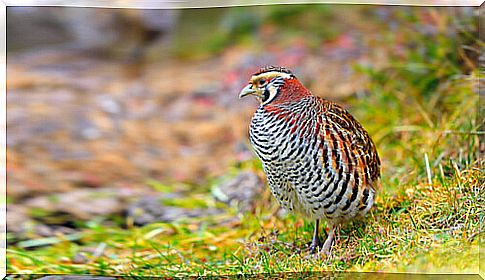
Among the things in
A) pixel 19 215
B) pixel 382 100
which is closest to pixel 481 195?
pixel 382 100

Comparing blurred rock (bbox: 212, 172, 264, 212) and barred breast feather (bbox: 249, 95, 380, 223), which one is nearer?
barred breast feather (bbox: 249, 95, 380, 223)

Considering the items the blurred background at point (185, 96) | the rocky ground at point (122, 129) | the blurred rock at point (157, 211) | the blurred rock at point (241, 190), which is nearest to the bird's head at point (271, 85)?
the blurred background at point (185, 96)

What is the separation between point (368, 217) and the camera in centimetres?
281

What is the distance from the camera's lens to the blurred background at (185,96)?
311cm

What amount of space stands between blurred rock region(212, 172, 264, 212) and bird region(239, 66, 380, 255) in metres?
0.54

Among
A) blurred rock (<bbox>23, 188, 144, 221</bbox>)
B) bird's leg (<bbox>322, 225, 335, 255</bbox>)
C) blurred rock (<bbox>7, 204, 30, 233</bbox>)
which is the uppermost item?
blurred rock (<bbox>23, 188, 144, 221</bbox>)

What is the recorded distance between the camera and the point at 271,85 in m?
2.74

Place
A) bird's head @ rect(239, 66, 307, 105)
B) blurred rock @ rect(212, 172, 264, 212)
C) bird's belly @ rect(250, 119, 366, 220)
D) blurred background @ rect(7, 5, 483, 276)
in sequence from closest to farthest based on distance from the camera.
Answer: bird's belly @ rect(250, 119, 366, 220) → bird's head @ rect(239, 66, 307, 105) → blurred background @ rect(7, 5, 483, 276) → blurred rock @ rect(212, 172, 264, 212)

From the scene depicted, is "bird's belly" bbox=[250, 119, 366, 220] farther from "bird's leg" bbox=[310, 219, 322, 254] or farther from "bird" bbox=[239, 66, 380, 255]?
"bird's leg" bbox=[310, 219, 322, 254]

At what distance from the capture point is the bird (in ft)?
8.60

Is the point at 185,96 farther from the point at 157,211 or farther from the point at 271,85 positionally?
the point at 271,85

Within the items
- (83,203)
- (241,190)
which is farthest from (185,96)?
(83,203)

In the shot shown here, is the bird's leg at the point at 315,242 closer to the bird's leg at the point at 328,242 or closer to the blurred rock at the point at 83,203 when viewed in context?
the bird's leg at the point at 328,242

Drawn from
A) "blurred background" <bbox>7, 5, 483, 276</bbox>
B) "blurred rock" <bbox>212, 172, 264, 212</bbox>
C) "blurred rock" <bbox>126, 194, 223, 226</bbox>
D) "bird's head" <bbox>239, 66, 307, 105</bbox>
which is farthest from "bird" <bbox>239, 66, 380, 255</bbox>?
"blurred rock" <bbox>126, 194, 223, 226</bbox>
